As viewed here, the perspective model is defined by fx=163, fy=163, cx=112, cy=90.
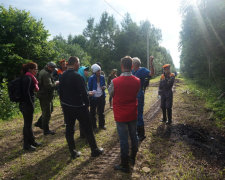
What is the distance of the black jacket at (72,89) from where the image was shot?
11.4 feet

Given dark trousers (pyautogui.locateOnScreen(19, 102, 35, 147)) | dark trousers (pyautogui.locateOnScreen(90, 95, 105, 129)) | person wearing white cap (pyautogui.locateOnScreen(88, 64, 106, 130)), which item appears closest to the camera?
dark trousers (pyautogui.locateOnScreen(19, 102, 35, 147))

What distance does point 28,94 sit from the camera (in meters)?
4.09

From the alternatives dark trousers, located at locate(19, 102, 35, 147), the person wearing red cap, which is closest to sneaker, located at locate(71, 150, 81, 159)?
dark trousers, located at locate(19, 102, 35, 147)

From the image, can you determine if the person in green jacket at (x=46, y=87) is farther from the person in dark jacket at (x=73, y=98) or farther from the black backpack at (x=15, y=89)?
the person in dark jacket at (x=73, y=98)

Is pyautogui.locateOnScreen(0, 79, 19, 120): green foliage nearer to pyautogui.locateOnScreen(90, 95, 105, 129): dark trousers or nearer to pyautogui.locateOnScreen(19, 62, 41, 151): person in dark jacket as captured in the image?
pyautogui.locateOnScreen(19, 62, 41, 151): person in dark jacket

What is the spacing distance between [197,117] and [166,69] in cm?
272

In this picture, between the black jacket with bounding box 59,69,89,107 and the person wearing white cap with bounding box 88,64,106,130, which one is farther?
the person wearing white cap with bounding box 88,64,106,130

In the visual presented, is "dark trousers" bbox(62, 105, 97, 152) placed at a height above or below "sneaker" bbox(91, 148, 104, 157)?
above

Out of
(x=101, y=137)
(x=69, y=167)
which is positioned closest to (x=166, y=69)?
(x=101, y=137)

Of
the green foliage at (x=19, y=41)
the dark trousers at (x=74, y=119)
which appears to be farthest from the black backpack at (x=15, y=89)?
the green foliage at (x=19, y=41)

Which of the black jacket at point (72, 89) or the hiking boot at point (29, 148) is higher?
the black jacket at point (72, 89)

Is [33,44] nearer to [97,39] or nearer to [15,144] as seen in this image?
[15,144]

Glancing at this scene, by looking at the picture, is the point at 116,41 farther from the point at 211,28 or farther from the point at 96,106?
the point at 96,106

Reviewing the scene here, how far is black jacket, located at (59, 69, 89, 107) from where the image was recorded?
3461mm
